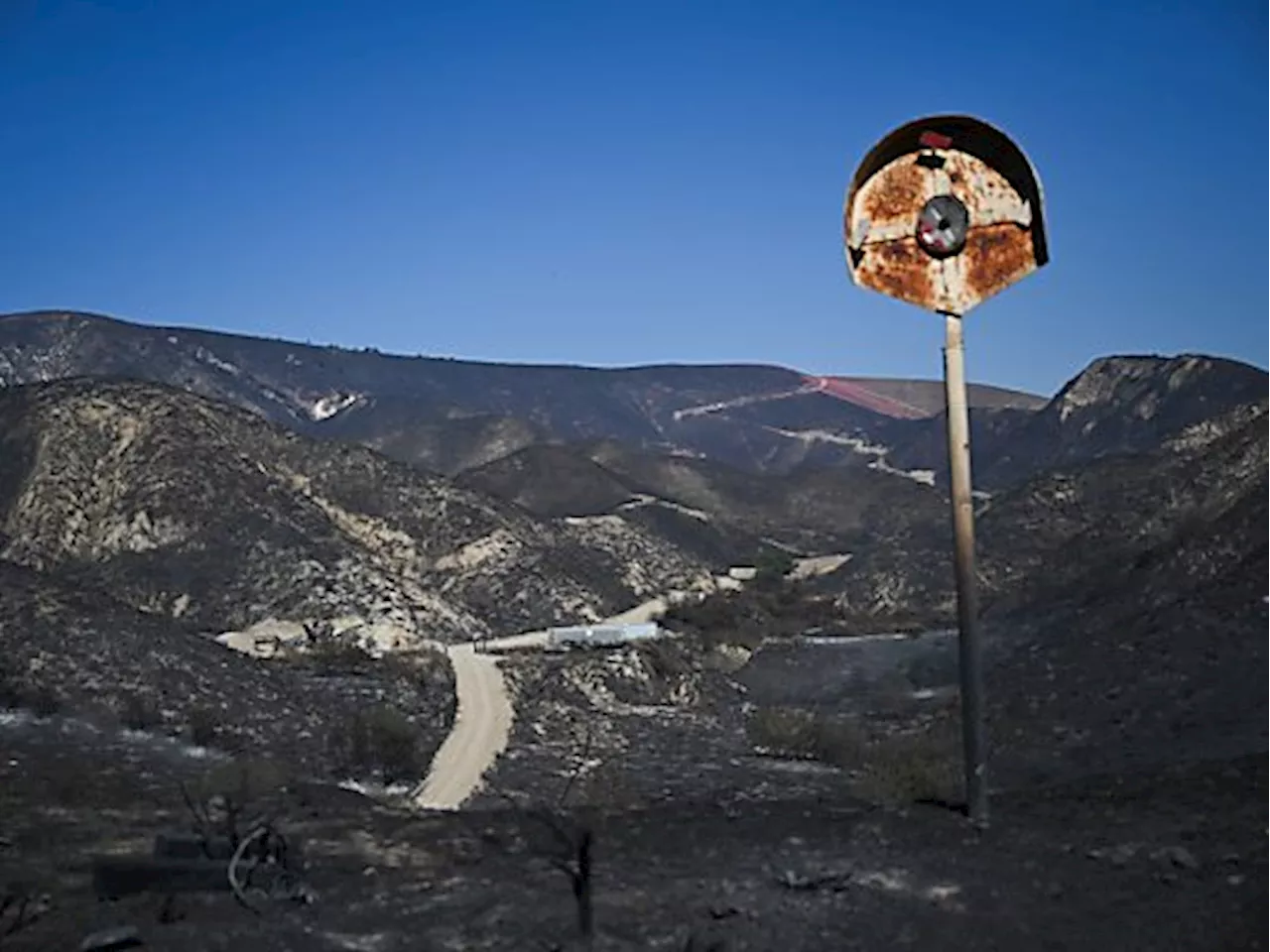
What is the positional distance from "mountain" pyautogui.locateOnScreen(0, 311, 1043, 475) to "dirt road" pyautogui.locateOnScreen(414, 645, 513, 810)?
6705cm

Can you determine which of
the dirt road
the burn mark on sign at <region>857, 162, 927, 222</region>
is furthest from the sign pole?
the dirt road

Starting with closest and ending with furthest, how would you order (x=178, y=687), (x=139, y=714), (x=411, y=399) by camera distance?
1. (x=139, y=714)
2. (x=178, y=687)
3. (x=411, y=399)

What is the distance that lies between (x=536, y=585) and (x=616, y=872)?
4545cm

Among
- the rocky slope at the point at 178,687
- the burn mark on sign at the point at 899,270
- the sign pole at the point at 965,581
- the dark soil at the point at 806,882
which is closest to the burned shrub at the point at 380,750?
the rocky slope at the point at 178,687

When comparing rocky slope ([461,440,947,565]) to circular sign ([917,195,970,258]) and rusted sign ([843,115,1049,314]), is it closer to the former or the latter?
rusted sign ([843,115,1049,314])

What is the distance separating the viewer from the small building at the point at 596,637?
39.3 m

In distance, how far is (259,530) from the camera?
46344 millimetres

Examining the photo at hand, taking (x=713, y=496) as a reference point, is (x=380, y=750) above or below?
below

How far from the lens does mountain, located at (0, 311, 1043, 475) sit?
123 m

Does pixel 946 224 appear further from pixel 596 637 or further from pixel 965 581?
pixel 596 637

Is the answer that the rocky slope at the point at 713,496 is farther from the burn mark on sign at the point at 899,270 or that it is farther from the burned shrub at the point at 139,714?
the burn mark on sign at the point at 899,270

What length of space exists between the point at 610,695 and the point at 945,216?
26.6 m

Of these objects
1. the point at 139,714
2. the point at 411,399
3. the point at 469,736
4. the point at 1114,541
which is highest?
the point at 411,399

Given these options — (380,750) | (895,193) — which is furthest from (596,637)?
(895,193)
